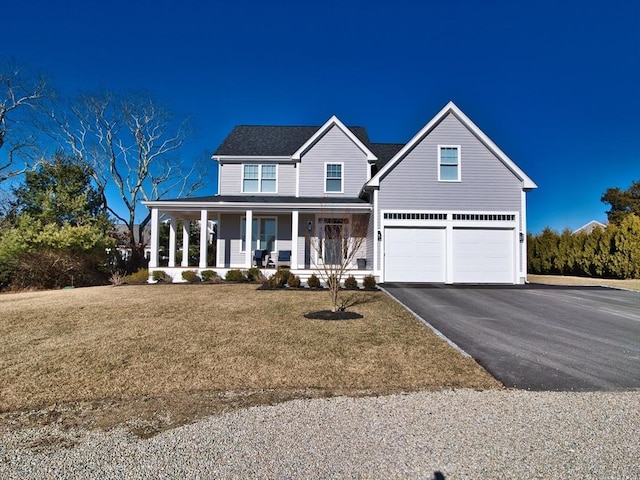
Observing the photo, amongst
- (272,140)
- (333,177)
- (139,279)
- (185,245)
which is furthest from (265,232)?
(139,279)

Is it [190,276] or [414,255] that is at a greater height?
[414,255]

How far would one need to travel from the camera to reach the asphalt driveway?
17.0 ft

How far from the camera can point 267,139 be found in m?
20.9

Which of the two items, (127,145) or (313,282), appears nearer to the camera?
(313,282)

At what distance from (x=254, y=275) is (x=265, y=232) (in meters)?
Answer: 3.75

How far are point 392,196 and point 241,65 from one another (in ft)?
35.2

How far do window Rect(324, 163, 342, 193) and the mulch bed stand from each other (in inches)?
419

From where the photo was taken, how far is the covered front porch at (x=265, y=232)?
52.7ft

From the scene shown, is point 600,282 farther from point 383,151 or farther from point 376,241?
point 383,151

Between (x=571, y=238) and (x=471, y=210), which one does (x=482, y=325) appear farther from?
(x=571, y=238)

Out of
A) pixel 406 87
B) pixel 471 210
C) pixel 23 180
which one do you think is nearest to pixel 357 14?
pixel 406 87

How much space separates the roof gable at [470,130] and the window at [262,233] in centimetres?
563

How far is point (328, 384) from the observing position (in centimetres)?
485

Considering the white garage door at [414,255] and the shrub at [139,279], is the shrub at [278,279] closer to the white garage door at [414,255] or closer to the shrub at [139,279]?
the white garage door at [414,255]
